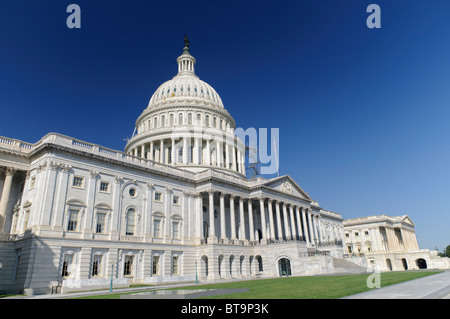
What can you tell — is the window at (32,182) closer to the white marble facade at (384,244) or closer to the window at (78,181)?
the window at (78,181)

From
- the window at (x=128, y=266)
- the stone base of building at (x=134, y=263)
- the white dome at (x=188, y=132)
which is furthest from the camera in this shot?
the white dome at (x=188, y=132)

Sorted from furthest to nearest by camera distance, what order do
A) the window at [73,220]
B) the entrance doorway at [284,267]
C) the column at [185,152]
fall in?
1. the column at [185,152]
2. the entrance doorway at [284,267]
3. the window at [73,220]

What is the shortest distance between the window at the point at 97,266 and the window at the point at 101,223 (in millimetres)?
3020

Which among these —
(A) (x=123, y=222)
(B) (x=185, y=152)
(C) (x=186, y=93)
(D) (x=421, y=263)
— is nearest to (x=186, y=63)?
(C) (x=186, y=93)

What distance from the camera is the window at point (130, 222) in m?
42.8

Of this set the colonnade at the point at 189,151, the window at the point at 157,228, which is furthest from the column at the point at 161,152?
the window at the point at 157,228

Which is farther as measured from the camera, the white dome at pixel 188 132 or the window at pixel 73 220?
the white dome at pixel 188 132

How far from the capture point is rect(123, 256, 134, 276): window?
40.7m

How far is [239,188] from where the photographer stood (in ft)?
185

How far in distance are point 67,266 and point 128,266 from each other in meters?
7.79

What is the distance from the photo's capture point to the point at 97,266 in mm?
38031

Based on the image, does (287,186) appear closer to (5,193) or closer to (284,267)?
(284,267)

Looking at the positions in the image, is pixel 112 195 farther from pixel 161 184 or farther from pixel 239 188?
pixel 239 188
